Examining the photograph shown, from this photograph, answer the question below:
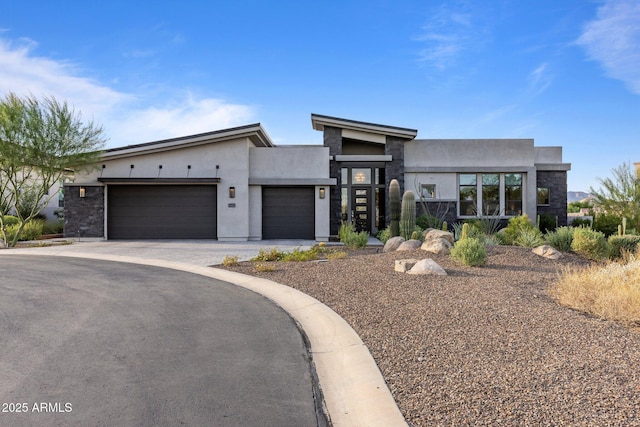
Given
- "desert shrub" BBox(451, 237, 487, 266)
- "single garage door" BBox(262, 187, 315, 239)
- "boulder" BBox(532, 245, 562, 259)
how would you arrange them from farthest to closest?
1. "single garage door" BBox(262, 187, 315, 239)
2. "boulder" BBox(532, 245, 562, 259)
3. "desert shrub" BBox(451, 237, 487, 266)

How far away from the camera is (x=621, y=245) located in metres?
11.8

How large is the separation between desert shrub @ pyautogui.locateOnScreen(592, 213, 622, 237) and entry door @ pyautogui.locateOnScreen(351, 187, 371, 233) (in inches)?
435

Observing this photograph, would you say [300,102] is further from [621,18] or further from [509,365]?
[509,365]

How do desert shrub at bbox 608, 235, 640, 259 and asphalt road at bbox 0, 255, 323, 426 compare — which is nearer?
asphalt road at bbox 0, 255, 323, 426

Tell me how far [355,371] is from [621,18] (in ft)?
48.9

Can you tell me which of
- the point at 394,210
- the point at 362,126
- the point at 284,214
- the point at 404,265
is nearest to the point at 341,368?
the point at 404,265

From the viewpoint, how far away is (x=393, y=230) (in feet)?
52.3

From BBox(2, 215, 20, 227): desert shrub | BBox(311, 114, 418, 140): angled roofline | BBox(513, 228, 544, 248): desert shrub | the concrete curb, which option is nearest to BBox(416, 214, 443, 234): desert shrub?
BBox(311, 114, 418, 140): angled roofline

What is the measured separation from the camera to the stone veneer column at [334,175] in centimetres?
2097

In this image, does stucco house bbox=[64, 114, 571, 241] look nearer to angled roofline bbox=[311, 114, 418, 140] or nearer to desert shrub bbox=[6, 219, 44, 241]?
angled roofline bbox=[311, 114, 418, 140]

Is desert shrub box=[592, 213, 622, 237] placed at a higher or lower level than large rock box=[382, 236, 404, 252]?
higher

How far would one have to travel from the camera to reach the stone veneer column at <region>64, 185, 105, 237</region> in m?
19.2

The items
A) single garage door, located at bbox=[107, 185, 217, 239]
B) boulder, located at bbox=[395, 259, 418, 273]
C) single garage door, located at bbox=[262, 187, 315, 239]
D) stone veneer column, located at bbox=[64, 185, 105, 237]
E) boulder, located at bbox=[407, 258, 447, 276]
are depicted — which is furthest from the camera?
single garage door, located at bbox=[262, 187, 315, 239]

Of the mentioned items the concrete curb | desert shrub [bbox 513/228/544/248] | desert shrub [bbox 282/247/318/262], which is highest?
desert shrub [bbox 513/228/544/248]
